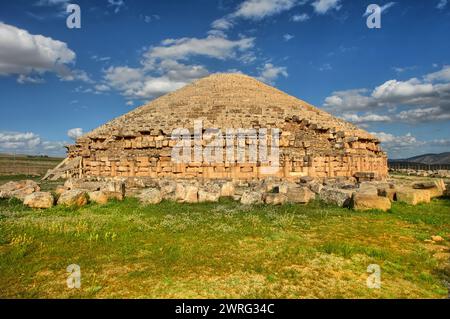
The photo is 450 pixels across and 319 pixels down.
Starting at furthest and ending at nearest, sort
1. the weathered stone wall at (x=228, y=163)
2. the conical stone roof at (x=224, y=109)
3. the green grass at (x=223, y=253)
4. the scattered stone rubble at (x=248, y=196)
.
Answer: the conical stone roof at (x=224, y=109)
the weathered stone wall at (x=228, y=163)
the scattered stone rubble at (x=248, y=196)
the green grass at (x=223, y=253)

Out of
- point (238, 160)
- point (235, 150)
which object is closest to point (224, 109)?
point (235, 150)

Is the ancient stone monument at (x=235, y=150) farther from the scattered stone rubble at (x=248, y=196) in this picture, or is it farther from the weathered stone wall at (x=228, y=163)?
the scattered stone rubble at (x=248, y=196)

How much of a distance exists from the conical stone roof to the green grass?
15250 millimetres

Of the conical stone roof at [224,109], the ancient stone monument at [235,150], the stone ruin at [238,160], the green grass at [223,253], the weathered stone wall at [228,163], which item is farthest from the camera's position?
the conical stone roof at [224,109]

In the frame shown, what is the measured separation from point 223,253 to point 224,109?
2336cm

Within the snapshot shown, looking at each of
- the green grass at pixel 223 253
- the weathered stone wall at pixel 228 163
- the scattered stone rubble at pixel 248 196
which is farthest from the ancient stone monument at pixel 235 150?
the green grass at pixel 223 253

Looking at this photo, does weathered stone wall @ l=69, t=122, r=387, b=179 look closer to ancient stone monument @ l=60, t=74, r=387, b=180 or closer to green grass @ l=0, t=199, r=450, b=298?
ancient stone monument @ l=60, t=74, r=387, b=180

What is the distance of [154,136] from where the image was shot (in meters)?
20.9

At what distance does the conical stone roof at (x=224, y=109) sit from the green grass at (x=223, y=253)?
600 inches

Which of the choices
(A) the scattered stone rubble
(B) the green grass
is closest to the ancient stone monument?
(A) the scattered stone rubble

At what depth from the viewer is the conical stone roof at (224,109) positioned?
27.1m

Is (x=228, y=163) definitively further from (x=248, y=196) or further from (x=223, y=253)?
(x=223, y=253)

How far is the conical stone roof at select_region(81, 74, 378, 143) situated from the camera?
27109 millimetres

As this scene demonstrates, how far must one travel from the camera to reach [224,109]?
94.2ft
